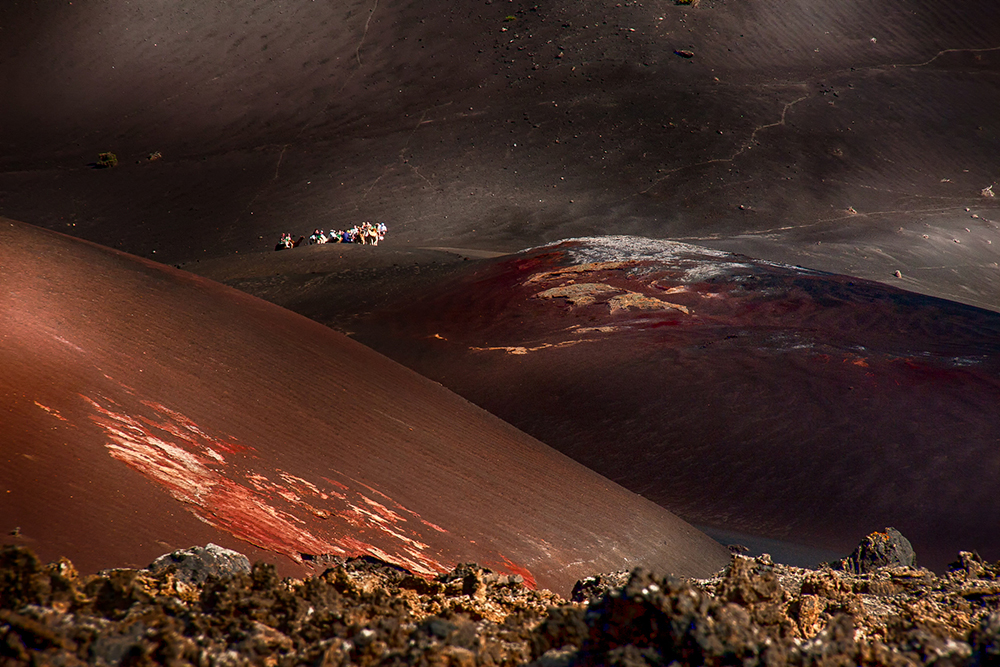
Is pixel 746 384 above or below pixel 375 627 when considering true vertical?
above

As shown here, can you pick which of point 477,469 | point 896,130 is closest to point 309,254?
point 477,469

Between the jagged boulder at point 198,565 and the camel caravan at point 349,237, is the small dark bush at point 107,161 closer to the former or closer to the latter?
the camel caravan at point 349,237

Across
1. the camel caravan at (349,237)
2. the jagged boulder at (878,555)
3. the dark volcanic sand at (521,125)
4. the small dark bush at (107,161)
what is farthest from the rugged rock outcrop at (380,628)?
the small dark bush at (107,161)

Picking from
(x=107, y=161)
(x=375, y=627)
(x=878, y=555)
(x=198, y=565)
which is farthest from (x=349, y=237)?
(x=375, y=627)

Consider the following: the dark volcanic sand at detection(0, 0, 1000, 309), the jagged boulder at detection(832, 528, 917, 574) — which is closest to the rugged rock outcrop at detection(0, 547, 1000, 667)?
the jagged boulder at detection(832, 528, 917, 574)

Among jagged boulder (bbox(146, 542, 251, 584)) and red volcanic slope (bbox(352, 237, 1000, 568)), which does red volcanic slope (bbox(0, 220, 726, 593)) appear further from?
red volcanic slope (bbox(352, 237, 1000, 568))

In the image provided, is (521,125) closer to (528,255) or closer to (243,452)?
(528,255)

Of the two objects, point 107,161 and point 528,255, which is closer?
point 528,255
